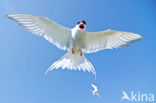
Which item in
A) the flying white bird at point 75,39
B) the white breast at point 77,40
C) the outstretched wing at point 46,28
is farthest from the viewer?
the white breast at point 77,40

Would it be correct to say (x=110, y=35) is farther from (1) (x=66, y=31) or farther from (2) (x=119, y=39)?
(1) (x=66, y=31)

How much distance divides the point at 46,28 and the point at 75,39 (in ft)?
3.00

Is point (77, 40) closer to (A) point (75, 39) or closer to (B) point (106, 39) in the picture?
(A) point (75, 39)

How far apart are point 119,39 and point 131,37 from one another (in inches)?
16.7

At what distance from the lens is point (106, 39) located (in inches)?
270

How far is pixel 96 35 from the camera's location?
22.5 feet

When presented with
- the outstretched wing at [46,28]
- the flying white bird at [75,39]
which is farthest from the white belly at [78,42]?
the outstretched wing at [46,28]

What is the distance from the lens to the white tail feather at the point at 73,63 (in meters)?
6.42

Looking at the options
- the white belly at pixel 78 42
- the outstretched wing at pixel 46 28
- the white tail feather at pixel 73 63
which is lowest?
the white tail feather at pixel 73 63

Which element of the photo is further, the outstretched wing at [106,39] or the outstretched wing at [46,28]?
the outstretched wing at [106,39]

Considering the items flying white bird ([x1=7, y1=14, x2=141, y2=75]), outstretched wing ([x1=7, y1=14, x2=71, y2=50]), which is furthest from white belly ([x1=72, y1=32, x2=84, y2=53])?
outstretched wing ([x1=7, y1=14, x2=71, y2=50])

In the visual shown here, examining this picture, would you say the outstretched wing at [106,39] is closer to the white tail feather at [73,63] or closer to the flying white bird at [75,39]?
the flying white bird at [75,39]

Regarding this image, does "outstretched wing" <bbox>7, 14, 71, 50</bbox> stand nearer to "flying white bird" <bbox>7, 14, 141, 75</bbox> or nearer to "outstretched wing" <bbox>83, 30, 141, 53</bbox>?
"flying white bird" <bbox>7, 14, 141, 75</bbox>

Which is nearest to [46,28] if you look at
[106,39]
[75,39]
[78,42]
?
[75,39]
